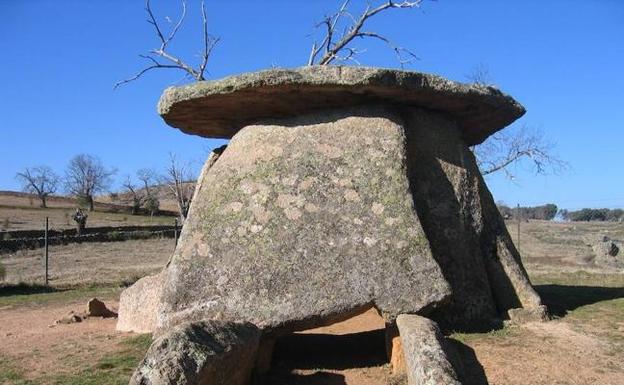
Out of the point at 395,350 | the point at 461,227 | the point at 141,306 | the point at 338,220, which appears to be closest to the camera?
the point at 395,350

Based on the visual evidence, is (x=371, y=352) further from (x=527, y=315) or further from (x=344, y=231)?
(x=527, y=315)

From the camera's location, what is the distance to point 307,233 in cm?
666

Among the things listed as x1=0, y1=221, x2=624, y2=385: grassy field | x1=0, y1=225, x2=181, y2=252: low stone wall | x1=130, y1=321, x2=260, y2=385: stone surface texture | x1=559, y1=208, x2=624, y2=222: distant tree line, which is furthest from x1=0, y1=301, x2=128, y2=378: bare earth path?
x1=559, y1=208, x2=624, y2=222: distant tree line

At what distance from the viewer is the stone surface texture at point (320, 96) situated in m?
7.08

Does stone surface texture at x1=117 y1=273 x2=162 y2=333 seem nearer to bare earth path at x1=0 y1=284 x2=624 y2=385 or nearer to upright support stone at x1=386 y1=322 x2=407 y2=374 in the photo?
bare earth path at x1=0 y1=284 x2=624 y2=385

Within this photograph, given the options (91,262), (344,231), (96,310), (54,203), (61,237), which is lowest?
(96,310)

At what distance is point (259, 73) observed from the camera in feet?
23.5

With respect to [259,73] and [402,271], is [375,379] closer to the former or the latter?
[402,271]

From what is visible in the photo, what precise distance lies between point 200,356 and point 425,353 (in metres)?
1.68

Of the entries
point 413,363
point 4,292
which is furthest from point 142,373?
point 4,292

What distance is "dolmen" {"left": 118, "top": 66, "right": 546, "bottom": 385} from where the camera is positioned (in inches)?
242

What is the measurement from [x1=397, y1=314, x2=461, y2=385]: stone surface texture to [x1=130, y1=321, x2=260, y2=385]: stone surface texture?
1.34 meters

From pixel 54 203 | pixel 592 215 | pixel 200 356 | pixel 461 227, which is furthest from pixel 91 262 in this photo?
pixel 592 215

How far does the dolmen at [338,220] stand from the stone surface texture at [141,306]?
0.03 meters
